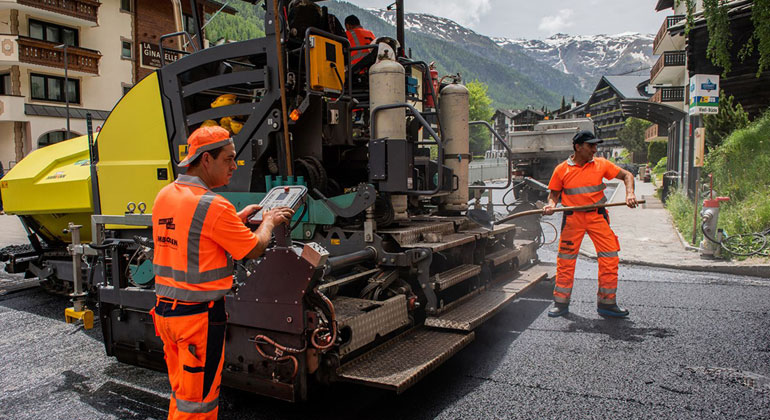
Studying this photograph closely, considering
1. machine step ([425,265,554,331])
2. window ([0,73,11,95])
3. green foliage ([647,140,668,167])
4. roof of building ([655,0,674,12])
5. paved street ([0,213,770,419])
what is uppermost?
roof of building ([655,0,674,12])

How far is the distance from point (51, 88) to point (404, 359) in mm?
27697

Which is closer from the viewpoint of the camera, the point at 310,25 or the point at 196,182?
the point at 196,182

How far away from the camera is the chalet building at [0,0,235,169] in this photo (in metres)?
24.1

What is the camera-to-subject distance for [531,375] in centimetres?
420

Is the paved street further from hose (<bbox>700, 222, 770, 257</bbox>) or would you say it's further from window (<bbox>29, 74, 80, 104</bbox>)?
window (<bbox>29, 74, 80, 104</bbox>)

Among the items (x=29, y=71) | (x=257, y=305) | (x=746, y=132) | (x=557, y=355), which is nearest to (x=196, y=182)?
(x=257, y=305)

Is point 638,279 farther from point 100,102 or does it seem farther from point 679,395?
point 100,102

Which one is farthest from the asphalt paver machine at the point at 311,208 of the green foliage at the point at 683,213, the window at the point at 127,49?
the window at the point at 127,49

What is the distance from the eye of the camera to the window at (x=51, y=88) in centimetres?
2539

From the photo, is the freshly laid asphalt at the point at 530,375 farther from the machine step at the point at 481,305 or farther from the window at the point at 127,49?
the window at the point at 127,49

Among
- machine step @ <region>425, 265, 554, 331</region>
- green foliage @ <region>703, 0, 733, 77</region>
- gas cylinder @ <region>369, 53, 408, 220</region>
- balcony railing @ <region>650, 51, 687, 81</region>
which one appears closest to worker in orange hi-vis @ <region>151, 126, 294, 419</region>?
machine step @ <region>425, 265, 554, 331</region>

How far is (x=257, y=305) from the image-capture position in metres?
3.45

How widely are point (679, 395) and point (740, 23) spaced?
15196mm

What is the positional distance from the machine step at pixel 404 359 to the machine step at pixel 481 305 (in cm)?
8
